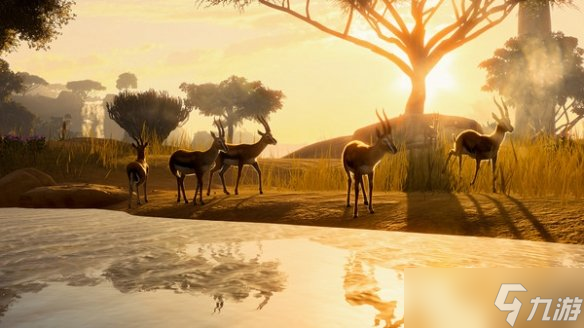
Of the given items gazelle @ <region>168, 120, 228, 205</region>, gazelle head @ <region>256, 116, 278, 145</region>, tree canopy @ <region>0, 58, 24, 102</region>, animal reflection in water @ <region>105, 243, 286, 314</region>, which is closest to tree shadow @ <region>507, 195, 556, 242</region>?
animal reflection in water @ <region>105, 243, 286, 314</region>

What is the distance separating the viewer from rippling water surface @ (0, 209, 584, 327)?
443 centimetres

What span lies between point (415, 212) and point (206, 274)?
188 inches

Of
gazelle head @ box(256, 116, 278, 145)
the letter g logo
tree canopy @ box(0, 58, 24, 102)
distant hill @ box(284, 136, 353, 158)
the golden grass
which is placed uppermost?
tree canopy @ box(0, 58, 24, 102)

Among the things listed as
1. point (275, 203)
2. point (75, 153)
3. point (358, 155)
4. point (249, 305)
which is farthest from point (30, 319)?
point (75, 153)

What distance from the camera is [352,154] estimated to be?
10.3m

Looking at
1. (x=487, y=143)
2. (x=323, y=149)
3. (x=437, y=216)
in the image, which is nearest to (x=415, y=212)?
(x=437, y=216)

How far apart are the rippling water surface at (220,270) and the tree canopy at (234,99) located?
5553 centimetres

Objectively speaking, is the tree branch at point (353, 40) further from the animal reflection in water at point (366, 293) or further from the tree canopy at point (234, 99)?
the tree canopy at point (234, 99)

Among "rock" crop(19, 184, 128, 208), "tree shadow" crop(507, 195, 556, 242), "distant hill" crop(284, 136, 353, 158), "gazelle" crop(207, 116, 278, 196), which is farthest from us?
"distant hill" crop(284, 136, 353, 158)

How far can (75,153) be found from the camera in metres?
20.4

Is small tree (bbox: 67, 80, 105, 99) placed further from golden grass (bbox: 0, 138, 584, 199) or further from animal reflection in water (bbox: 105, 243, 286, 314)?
animal reflection in water (bbox: 105, 243, 286, 314)

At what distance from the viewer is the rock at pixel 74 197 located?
45.3ft

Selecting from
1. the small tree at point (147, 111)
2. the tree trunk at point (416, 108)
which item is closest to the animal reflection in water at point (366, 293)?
the tree trunk at point (416, 108)

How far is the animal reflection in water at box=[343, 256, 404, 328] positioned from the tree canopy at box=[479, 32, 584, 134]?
48784mm
